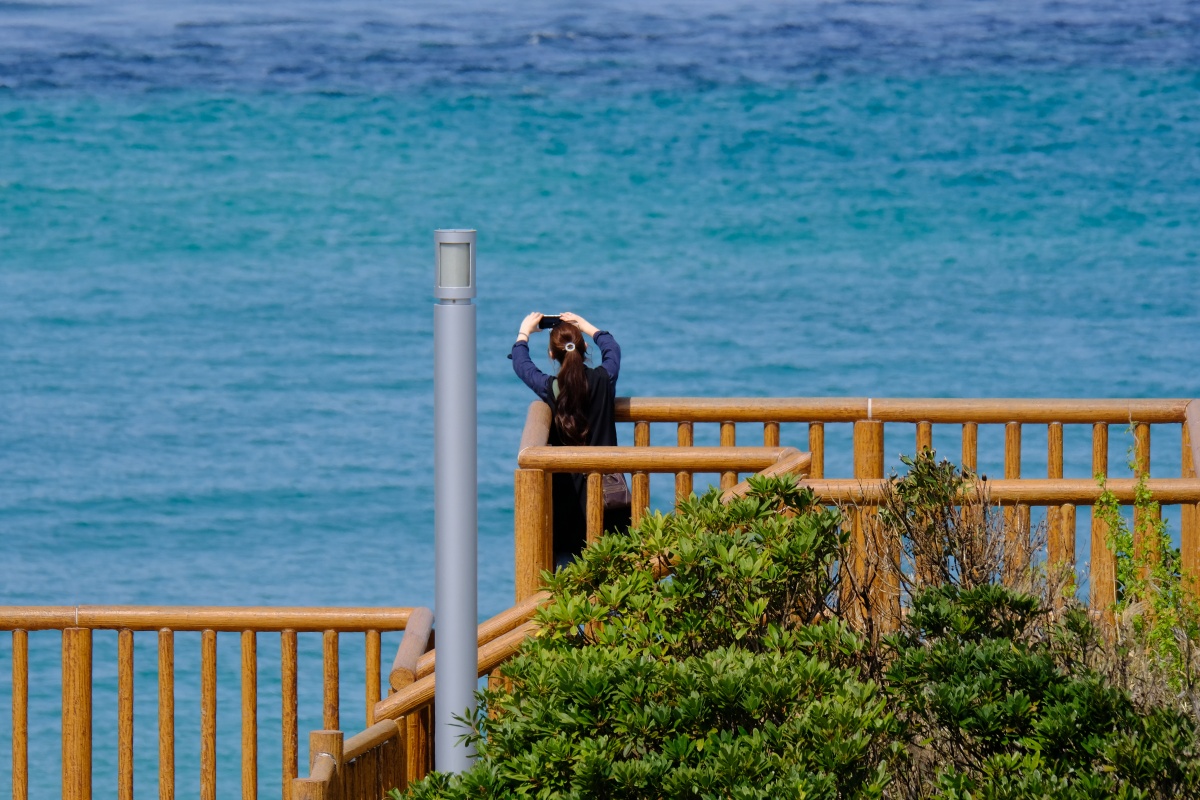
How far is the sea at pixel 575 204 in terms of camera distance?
1094 inches

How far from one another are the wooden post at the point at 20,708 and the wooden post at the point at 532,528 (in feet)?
6.23

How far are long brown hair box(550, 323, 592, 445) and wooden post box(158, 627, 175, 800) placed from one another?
1798mm

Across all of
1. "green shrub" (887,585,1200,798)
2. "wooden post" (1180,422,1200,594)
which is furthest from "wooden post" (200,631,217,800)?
"wooden post" (1180,422,1200,594)

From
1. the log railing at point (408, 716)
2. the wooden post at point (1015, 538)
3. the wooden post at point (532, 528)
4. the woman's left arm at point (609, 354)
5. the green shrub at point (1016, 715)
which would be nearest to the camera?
the green shrub at point (1016, 715)

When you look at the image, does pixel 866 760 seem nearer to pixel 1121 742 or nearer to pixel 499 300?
pixel 1121 742

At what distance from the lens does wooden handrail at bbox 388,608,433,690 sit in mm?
6316

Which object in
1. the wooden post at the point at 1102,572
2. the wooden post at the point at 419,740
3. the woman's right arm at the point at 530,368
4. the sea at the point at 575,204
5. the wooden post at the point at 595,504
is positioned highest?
the sea at the point at 575,204

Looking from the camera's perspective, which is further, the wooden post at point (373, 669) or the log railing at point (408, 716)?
the wooden post at point (373, 669)

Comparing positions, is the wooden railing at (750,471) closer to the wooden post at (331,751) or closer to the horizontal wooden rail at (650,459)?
the horizontal wooden rail at (650,459)

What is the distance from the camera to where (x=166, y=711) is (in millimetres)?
6637

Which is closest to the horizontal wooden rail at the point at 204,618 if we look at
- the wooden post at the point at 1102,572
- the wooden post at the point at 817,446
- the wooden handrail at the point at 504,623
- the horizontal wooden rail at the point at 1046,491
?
the wooden handrail at the point at 504,623

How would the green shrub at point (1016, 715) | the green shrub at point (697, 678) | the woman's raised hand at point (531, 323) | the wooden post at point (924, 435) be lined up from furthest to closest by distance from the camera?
the woman's raised hand at point (531, 323) → the wooden post at point (924, 435) → the green shrub at point (697, 678) → the green shrub at point (1016, 715)

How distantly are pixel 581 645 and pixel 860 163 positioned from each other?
26035 mm

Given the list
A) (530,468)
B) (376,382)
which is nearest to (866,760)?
(530,468)
